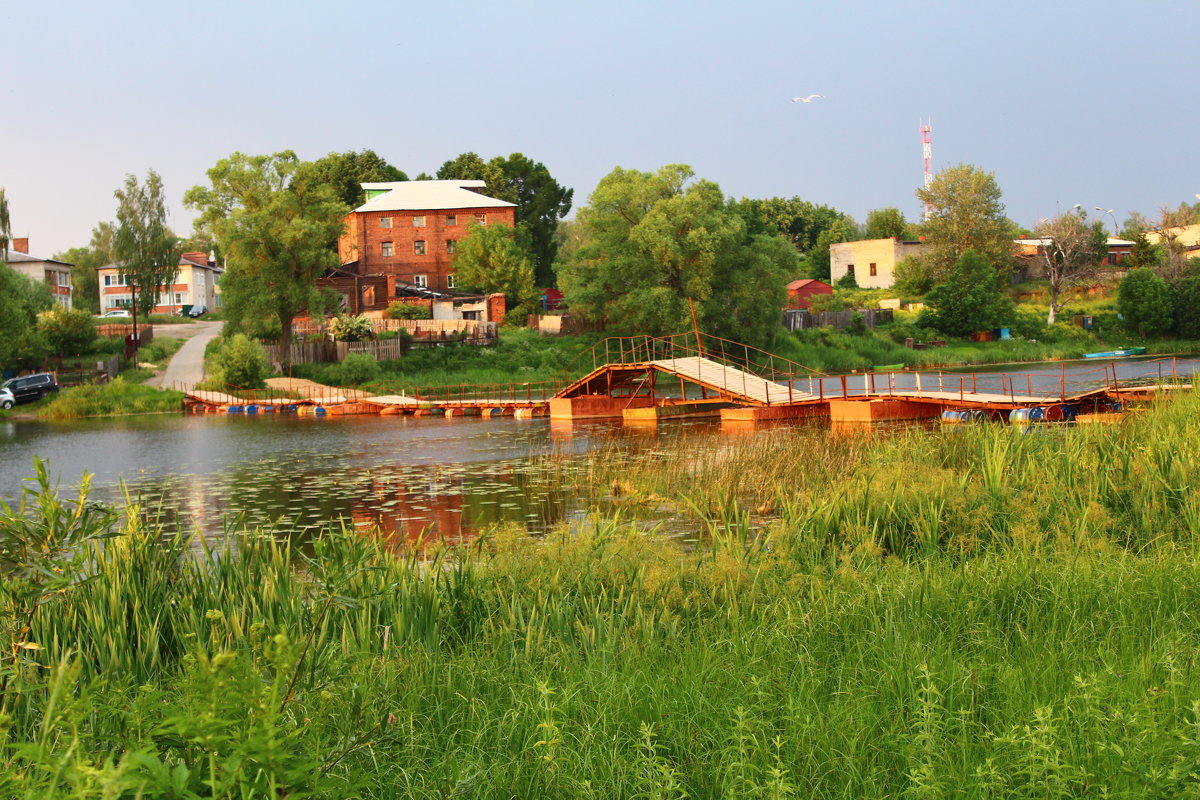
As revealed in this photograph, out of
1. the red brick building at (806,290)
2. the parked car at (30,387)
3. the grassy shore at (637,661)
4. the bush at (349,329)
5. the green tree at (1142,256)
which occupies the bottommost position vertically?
the grassy shore at (637,661)

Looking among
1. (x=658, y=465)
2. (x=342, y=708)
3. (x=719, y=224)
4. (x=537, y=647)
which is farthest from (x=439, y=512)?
(x=719, y=224)

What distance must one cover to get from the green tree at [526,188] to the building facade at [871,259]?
23727mm

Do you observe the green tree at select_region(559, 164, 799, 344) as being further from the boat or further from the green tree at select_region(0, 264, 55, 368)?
the green tree at select_region(0, 264, 55, 368)

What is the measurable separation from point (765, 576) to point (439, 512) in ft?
35.5

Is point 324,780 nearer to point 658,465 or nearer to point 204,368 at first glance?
point 658,465

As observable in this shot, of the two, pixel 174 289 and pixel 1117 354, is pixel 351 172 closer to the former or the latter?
pixel 174 289

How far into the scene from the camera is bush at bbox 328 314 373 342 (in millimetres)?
57031

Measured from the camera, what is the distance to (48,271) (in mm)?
80000

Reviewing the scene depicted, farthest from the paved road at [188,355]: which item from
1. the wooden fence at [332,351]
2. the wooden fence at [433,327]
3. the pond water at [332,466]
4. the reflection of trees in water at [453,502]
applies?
the reflection of trees in water at [453,502]

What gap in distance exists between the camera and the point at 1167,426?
43.9 feet

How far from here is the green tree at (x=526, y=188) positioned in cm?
9081

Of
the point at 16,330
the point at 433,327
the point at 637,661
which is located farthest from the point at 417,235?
the point at 637,661

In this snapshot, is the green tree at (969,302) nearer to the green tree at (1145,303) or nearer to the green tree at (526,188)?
the green tree at (1145,303)

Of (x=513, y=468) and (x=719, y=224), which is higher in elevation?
(x=719, y=224)
